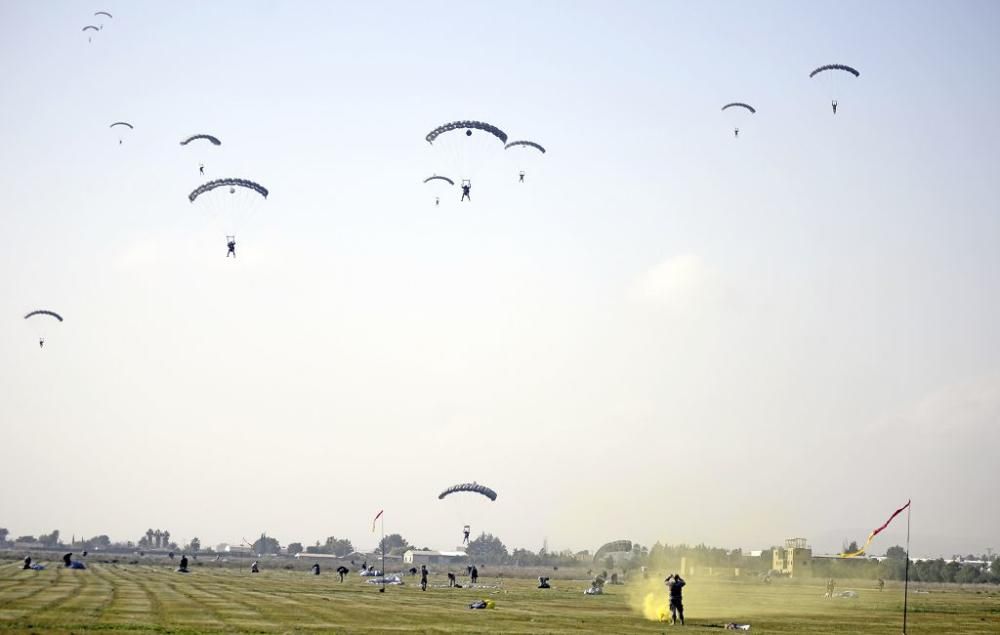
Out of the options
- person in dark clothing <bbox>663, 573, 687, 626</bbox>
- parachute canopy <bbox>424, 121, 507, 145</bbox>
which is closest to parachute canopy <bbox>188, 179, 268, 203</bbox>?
parachute canopy <bbox>424, 121, 507, 145</bbox>

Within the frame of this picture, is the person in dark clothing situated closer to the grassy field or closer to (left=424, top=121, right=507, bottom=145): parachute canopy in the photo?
the grassy field

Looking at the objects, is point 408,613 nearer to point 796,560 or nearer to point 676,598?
point 676,598

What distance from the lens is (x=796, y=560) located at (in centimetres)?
15450

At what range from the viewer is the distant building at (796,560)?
500ft

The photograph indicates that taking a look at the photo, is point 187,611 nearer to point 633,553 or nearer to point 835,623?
point 835,623

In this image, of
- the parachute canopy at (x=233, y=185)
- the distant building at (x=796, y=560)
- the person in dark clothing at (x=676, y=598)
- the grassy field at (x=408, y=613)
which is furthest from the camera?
the distant building at (x=796, y=560)

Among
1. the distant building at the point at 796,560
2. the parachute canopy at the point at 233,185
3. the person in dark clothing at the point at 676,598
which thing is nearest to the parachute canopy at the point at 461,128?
the parachute canopy at the point at 233,185

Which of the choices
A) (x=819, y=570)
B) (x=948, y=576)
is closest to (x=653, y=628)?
(x=819, y=570)

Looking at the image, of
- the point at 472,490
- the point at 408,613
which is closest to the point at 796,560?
the point at 472,490

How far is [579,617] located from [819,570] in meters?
126

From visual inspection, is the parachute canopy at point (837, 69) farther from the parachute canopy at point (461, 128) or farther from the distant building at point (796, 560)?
the distant building at point (796, 560)

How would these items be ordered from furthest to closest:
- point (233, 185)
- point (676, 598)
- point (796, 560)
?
point (796, 560), point (233, 185), point (676, 598)

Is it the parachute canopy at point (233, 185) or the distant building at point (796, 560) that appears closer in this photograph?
the parachute canopy at point (233, 185)

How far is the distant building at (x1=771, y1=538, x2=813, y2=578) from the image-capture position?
500ft
